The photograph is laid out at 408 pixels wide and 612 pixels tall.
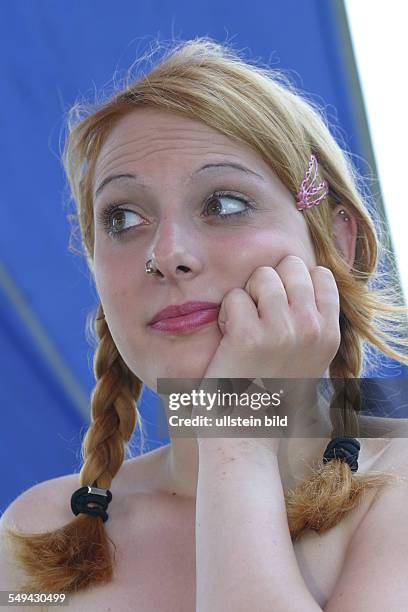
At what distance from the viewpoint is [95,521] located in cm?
162

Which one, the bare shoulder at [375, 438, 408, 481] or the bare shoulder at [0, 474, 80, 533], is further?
the bare shoulder at [0, 474, 80, 533]

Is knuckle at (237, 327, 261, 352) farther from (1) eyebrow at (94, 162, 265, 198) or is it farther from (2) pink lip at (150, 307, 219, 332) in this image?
(1) eyebrow at (94, 162, 265, 198)

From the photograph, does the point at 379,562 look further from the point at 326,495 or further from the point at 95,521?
the point at 95,521

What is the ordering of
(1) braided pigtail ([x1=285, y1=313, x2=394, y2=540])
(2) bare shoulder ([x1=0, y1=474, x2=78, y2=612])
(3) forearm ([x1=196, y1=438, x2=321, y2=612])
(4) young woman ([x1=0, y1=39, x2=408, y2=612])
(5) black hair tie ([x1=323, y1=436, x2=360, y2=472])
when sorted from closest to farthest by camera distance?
(3) forearm ([x1=196, y1=438, x2=321, y2=612]), (4) young woman ([x1=0, y1=39, x2=408, y2=612]), (1) braided pigtail ([x1=285, y1=313, x2=394, y2=540]), (5) black hair tie ([x1=323, y1=436, x2=360, y2=472]), (2) bare shoulder ([x1=0, y1=474, x2=78, y2=612])

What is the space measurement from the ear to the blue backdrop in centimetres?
92

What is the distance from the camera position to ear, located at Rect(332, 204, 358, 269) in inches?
69.2

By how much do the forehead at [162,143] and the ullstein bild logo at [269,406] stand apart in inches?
16.6

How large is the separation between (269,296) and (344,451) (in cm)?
32

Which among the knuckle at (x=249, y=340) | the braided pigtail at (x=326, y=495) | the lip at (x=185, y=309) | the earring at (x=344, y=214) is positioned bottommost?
the braided pigtail at (x=326, y=495)

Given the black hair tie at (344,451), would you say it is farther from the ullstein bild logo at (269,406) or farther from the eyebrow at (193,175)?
the eyebrow at (193,175)

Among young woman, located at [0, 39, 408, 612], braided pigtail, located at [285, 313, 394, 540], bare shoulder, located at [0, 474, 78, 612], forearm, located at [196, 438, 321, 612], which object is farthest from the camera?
bare shoulder, located at [0, 474, 78, 612]

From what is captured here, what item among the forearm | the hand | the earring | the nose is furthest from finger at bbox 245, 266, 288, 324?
the earring

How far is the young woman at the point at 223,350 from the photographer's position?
1.22 metres

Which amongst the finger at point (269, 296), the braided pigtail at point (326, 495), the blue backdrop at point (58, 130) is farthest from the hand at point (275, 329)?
the blue backdrop at point (58, 130)
